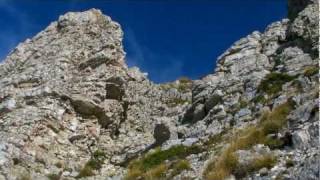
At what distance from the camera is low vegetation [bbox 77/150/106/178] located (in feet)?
96.8

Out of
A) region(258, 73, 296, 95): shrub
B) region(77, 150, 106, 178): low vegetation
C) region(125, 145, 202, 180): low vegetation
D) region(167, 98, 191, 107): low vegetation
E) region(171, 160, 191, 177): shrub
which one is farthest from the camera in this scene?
region(167, 98, 191, 107): low vegetation

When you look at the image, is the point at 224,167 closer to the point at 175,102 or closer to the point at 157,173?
the point at 157,173

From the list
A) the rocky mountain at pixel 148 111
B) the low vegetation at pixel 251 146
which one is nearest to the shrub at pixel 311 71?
the rocky mountain at pixel 148 111

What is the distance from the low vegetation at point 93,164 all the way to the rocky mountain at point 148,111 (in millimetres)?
81

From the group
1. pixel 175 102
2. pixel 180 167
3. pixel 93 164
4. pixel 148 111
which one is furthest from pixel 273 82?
pixel 175 102

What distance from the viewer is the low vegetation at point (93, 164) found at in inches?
1162

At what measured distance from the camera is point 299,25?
114 ft

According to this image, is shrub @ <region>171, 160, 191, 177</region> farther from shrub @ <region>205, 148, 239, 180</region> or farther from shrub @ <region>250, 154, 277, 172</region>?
shrub @ <region>250, 154, 277, 172</region>

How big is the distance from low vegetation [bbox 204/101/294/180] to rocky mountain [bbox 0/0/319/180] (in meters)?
0.04

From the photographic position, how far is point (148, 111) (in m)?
42.3

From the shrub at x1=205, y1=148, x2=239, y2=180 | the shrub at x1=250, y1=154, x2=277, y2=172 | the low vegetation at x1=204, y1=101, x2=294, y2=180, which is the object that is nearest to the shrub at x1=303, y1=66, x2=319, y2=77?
the low vegetation at x1=204, y1=101, x2=294, y2=180

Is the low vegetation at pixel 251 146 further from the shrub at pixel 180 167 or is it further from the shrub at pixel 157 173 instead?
the shrub at pixel 157 173

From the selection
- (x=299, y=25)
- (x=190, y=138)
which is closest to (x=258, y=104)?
(x=190, y=138)

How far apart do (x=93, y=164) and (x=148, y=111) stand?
11.1 metres
